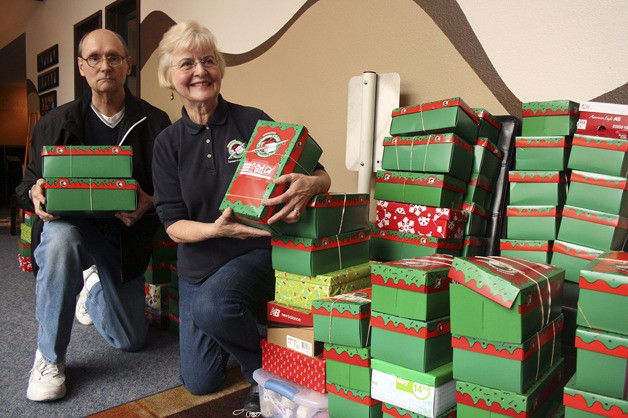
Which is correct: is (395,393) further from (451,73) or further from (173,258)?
(173,258)

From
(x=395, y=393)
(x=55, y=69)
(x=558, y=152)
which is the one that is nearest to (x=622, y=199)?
(x=558, y=152)

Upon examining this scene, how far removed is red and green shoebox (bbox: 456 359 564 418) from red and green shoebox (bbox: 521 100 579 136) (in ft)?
2.43

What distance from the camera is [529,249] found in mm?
1524

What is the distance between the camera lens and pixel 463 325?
110 centimetres

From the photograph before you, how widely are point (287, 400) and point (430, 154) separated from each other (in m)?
0.88

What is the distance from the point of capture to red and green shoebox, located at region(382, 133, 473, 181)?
156 cm

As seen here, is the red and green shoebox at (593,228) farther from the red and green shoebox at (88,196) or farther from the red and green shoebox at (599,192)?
the red and green shoebox at (88,196)

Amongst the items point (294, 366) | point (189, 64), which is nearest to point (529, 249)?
point (294, 366)

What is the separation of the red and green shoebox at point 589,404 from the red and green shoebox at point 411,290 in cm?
32

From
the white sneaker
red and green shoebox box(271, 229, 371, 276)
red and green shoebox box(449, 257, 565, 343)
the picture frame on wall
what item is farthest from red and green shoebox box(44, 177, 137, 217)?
the picture frame on wall

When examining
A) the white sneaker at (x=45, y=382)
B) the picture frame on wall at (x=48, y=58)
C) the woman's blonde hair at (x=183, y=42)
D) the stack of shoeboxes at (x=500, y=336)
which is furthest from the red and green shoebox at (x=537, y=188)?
the picture frame on wall at (x=48, y=58)

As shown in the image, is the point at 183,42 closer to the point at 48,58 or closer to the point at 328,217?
the point at 328,217

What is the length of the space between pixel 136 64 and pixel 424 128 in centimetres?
320

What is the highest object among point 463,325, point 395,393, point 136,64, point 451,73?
point 136,64
